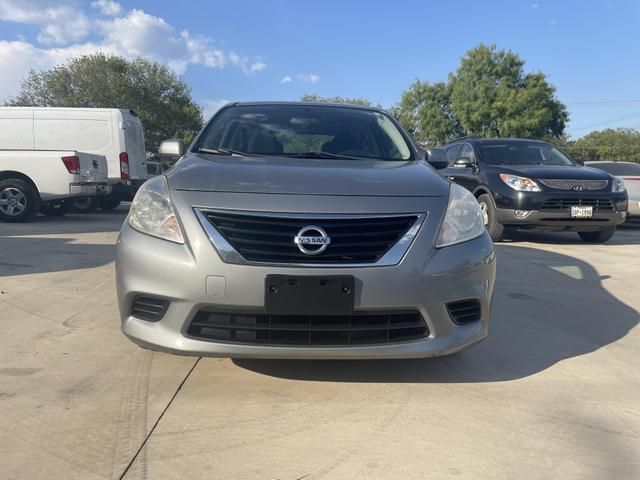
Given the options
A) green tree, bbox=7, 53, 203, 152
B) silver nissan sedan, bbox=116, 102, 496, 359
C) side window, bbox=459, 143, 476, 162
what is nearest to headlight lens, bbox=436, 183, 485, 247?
silver nissan sedan, bbox=116, 102, 496, 359

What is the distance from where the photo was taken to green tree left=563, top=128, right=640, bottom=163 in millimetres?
57312

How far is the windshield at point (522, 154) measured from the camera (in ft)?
27.7

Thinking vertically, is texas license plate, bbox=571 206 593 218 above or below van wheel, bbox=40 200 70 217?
above

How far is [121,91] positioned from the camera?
29.5 meters

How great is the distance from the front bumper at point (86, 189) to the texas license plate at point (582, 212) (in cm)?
805

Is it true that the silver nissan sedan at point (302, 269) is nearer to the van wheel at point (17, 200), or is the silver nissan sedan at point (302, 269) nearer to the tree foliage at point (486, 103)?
the van wheel at point (17, 200)

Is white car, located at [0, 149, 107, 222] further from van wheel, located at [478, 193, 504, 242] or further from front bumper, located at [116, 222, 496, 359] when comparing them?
front bumper, located at [116, 222, 496, 359]

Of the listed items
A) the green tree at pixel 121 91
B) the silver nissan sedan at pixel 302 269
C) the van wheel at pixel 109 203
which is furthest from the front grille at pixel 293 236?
the green tree at pixel 121 91

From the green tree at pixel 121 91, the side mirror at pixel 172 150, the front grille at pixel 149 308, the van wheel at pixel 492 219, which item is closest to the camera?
the front grille at pixel 149 308

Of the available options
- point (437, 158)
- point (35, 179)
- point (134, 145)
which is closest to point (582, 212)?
point (437, 158)

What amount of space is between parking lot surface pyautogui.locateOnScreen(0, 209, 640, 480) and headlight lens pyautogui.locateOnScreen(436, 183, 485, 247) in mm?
777

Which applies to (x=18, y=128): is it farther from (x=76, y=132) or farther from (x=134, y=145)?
(x=134, y=145)

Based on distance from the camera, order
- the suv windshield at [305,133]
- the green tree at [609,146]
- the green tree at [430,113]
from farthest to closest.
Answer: the green tree at [609,146] < the green tree at [430,113] < the suv windshield at [305,133]

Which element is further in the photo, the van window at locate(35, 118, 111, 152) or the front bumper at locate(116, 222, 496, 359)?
the van window at locate(35, 118, 111, 152)
